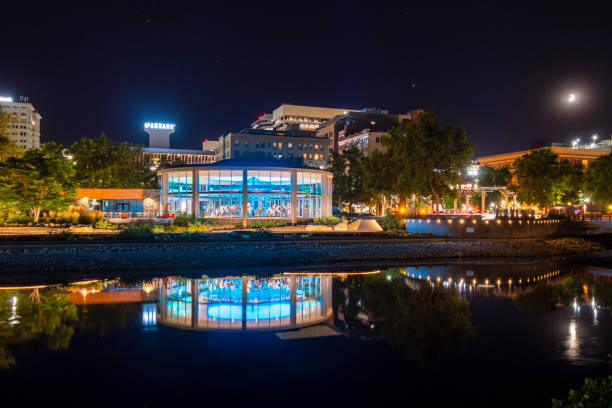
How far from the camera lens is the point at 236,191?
151 feet

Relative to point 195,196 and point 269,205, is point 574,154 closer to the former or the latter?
point 269,205

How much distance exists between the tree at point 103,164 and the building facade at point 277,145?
52.5 metres

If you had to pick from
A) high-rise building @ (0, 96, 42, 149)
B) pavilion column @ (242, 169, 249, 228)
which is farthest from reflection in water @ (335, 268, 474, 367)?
high-rise building @ (0, 96, 42, 149)

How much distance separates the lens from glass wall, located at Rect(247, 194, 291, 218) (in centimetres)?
4625

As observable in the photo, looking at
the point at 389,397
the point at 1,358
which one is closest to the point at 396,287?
the point at 389,397

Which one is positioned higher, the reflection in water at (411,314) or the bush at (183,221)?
the bush at (183,221)

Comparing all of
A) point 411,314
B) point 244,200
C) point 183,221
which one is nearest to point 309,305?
point 411,314

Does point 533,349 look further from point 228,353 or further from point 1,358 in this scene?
point 1,358

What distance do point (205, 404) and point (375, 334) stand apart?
19.8 feet

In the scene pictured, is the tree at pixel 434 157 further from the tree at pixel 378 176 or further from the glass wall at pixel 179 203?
the glass wall at pixel 179 203

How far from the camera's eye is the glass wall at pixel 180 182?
46.8 m

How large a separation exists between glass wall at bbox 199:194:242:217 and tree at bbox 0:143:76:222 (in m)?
13.8

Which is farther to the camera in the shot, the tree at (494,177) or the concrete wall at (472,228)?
the tree at (494,177)

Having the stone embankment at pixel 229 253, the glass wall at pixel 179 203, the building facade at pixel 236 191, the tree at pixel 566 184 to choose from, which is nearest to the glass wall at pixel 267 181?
the building facade at pixel 236 191
